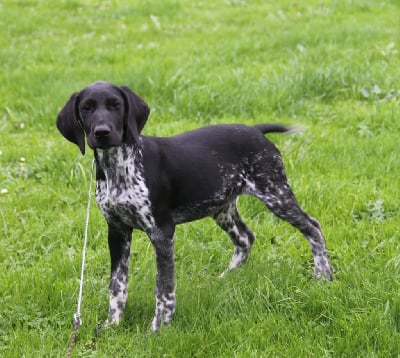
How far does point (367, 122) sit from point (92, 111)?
4.25 m

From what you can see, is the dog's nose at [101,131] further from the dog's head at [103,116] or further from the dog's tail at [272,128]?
the dog's tail at [272,128]

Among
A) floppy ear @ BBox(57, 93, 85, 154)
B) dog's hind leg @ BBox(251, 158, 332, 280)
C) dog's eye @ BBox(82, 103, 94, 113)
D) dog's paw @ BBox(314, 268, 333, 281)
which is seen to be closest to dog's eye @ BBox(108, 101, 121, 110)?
dog's eye @ BBox(82, 103, 94, 113)

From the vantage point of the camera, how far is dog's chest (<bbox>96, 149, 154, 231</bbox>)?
4.12 m

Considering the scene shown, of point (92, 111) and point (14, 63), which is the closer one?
point (92, 111)

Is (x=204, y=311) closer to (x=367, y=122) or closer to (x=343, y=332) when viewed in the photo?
(x=343, y=332)

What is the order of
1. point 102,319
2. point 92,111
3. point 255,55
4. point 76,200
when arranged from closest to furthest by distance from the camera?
point 92,111
point 102,319
point 76,200
point 255,55

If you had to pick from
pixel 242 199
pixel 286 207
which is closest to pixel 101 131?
pixel 286 207

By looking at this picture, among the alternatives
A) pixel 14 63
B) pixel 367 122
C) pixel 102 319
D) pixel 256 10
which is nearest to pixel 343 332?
pixel 102 319

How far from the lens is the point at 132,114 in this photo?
4023mm

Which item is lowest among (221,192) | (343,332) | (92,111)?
(343,332)

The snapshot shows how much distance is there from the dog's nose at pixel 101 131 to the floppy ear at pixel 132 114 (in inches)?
9.8

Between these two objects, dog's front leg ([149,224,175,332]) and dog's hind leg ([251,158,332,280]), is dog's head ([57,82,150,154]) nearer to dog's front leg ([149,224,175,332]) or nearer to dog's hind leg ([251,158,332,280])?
dog's front leg ([149,224,175,332])

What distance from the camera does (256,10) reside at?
1304cm

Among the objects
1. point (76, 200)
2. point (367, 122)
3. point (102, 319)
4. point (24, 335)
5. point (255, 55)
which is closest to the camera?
point (24, 335)
